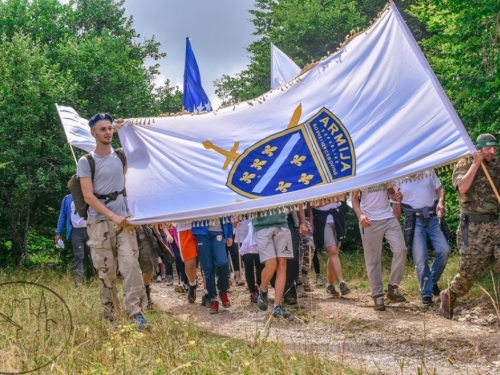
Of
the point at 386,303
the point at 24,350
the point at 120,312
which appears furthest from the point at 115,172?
the point at 386,303

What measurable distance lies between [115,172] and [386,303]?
4374 mm

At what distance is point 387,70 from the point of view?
6.59m

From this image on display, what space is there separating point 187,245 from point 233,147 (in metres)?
3.19

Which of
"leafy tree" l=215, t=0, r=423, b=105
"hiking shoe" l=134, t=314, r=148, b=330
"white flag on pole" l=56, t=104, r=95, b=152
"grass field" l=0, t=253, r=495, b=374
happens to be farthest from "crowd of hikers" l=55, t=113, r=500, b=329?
"leafy tree" l=215, t=0, r=423, b=105

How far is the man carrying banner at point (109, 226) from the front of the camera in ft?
22.0

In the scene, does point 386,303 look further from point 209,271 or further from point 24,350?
point 24,350

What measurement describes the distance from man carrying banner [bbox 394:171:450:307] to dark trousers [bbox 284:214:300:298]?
60.2 inches

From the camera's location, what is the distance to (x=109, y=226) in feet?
22.5

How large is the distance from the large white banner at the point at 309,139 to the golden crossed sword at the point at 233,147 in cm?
1

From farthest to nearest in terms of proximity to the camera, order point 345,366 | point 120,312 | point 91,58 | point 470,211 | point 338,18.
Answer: point 338,18, point 91,58, point 470,211, point 120,312, point 345,366

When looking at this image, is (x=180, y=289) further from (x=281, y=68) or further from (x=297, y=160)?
(x=297, y=160)

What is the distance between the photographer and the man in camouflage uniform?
7086mm

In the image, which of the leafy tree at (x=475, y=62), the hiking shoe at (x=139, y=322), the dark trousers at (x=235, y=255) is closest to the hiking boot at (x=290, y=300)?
the hiking shoe at (x=139, y=322)

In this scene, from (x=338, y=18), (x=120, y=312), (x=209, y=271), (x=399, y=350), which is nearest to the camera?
(x=399, y=350)
